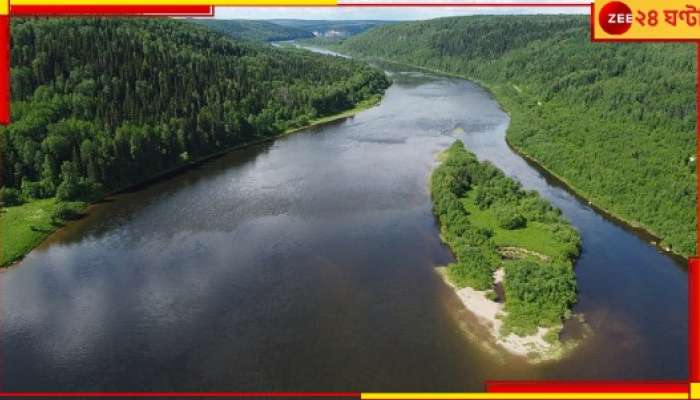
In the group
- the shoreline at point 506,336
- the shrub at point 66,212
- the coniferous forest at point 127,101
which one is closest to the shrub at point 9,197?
the coniferous forest at point 127,101

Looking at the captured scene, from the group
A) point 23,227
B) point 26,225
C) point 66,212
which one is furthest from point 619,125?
point 23,227

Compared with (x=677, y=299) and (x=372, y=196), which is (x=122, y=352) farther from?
(x=677, y=299)

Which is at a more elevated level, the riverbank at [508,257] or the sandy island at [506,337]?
the riverbank at [508,257]

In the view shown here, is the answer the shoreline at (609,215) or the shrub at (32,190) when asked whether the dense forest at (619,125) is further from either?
the shrub at (32,190)

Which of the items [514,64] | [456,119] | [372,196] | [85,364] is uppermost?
[514,64]

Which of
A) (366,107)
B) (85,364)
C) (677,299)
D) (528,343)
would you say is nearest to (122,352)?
(85,364)

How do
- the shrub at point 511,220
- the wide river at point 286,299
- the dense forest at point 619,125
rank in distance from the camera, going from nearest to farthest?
the wide river at point 286,299 < the shrub at point 511,220 < the dense forest at point 619,125

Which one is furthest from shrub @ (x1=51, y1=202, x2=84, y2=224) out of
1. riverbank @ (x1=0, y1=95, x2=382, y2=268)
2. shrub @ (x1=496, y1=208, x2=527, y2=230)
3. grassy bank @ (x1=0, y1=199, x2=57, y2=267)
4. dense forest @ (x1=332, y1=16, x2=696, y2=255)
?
dense forest @ (x1=332, y1=16, x2=696, y2=255)
